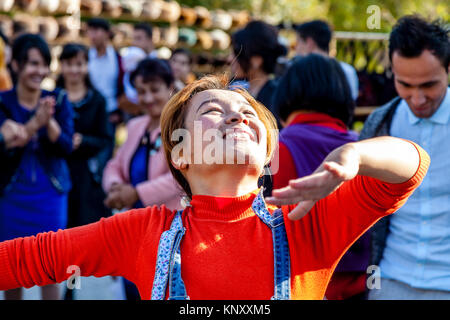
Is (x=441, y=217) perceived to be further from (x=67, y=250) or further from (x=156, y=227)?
(x=67, y=250)

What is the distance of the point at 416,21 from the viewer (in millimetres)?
2793

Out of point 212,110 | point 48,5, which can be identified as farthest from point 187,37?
point 212,110

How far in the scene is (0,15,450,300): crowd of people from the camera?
66.9 inches

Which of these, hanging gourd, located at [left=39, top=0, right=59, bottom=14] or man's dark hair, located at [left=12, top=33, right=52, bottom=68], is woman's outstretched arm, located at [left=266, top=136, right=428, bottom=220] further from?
hanging gourd, located at [left=39, top=0, right=59, bottom=14]

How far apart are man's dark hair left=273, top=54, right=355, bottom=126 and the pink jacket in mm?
759

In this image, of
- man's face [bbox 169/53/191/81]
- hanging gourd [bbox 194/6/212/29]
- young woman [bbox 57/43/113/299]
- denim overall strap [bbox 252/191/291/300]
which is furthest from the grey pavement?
hanging gourd [bbox 194/6/212/29]

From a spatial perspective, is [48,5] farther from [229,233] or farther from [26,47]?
[229,233]

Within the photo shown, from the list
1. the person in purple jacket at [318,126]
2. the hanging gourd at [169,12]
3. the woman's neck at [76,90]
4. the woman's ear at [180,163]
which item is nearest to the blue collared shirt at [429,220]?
the person in purple jacket at [318,126]

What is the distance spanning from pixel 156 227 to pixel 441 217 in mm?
1339

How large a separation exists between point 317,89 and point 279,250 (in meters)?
1.19

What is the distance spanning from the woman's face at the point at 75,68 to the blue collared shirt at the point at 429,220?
3.23 meters

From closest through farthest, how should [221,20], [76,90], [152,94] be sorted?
[152,94], [76,90], [221,20]

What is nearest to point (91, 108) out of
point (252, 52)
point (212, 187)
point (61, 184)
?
point (61, 184)

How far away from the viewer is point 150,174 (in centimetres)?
355
